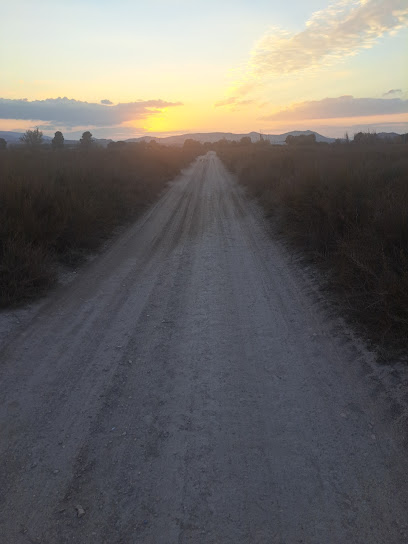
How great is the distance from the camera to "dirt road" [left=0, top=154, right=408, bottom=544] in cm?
261

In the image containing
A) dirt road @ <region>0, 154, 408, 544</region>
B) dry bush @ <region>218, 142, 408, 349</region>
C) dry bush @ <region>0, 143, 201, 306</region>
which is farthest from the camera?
dry bush @ <region>0, 143, 201, 306</region>

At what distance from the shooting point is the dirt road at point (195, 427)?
261cm

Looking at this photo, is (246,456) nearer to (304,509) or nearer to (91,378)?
(304,509)

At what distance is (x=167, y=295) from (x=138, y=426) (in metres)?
3.16

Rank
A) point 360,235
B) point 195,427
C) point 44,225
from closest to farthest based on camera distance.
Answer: point 195,427 → point 360,235 → point 44,225

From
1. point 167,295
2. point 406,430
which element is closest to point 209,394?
point 406,430

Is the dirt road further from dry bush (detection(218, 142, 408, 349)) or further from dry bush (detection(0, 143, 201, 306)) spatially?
dry bush (detection(0, 143, 201, 306))

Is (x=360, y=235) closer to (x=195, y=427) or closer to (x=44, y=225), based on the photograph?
(x=195, y=427)

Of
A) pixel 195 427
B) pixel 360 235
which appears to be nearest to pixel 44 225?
pixel 360 235

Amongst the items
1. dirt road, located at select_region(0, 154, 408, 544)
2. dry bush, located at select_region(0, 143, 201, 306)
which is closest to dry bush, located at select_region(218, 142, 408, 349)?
dirt road, located at select_region(0, 154, 408, 544)

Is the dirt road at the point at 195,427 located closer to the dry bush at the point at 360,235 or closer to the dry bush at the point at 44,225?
the dry bush at the point at 360,235

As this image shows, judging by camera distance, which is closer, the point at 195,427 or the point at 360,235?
the point at 195,427

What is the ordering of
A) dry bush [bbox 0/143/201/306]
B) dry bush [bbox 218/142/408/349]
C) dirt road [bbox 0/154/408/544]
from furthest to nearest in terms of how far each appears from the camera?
dry bush [bbox 0/143/201/306] < dry bush [bbox 218/142/408/349] < dirt road [bbox 0/154/408/544]

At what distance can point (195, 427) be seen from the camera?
3.48m
